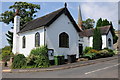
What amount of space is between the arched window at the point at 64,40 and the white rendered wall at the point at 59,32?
16.6 inches

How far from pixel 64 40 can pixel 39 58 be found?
16.3 ft

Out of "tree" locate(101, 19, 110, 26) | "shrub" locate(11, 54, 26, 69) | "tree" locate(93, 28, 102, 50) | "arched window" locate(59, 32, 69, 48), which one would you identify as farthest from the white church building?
"tree" locate(101, 19, 110, 26)

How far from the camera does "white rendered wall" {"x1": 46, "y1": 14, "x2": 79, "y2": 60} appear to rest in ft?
60.0

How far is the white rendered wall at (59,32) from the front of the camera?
18.3 m

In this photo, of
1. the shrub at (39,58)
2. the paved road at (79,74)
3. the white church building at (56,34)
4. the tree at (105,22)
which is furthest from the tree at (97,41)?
the paved road at (79,74)

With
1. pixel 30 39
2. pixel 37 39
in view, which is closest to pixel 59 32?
pixel 37 39

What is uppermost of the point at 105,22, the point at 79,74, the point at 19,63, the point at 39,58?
the point at 105,22

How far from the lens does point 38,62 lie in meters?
16.1

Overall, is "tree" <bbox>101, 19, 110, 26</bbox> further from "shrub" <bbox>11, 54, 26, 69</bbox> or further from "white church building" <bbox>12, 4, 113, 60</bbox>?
"shrub" <bbox>11, 54, 26, 69</bbox>

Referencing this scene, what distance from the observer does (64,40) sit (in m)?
19.8

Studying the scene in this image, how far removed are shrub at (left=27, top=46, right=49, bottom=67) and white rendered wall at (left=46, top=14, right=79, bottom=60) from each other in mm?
1751

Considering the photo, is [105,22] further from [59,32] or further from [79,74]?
[79,74]

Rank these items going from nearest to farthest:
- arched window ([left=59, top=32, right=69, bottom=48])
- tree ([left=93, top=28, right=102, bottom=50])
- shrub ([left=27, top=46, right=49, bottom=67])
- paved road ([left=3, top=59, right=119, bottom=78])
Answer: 1. paved road ([left=3, top=59, right=119, bottom=78])
2. shrub ([left=27, top=46, right=49, bottom=67])
3. arched window ([left=59, top=32, right=69, bottom=48])
4. tree ([left=93, top=28, right=102, bottom=50])

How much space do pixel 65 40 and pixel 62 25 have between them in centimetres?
204
